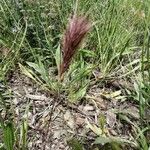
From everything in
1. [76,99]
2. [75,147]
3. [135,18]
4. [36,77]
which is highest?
[135,18]

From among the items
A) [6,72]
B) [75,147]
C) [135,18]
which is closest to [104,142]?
[75,147]

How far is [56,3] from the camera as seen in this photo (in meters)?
2.27

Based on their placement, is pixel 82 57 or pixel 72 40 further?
pixel 82 57

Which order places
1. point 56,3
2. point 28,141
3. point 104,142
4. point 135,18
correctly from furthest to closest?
point 135,18 → point 56,3 → point 28,141 → point 104,142

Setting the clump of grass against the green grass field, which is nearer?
the clump of grass

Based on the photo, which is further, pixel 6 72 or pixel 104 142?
pixel 6 72

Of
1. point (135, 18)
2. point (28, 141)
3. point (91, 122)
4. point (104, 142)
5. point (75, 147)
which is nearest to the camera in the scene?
point (75, 147)

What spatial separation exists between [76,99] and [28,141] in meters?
0.36

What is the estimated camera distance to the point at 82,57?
2.18m

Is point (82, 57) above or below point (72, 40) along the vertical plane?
above

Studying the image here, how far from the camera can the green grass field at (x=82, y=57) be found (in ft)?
6.26

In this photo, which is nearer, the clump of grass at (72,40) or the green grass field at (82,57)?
the clump of grass at (72,40)

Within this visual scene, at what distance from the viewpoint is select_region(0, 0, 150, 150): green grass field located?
1908 mm

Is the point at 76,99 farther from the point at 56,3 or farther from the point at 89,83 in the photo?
the point at 56,3
